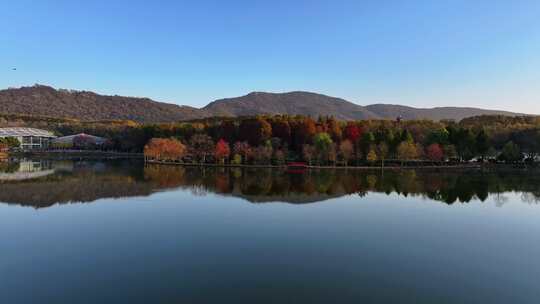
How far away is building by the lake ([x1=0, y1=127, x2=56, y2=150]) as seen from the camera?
6781 centimetres

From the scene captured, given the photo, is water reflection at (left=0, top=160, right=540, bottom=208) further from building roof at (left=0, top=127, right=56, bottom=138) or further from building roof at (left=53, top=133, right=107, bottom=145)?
building roof at (left=0, top=127, right=56, bottom=138)

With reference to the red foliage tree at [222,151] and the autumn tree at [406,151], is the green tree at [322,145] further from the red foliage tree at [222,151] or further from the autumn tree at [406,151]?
the red foliage tree at [222,151]

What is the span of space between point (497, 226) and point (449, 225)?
5.83 ft

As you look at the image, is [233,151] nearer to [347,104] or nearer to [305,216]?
[305,216]

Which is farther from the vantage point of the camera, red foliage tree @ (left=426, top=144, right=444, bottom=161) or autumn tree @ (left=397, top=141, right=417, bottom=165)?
red foliage tree @ (left=426, top=144, right=444, bottom=161)

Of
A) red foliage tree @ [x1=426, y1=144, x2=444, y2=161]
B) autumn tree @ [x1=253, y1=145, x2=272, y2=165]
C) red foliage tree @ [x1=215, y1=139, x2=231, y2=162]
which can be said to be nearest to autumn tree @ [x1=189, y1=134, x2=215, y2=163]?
red foliage tree @ [x1=215, y1=139, x2=231, y2=162]

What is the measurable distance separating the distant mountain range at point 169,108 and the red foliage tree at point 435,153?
81.3 m

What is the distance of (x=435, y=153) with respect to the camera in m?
37.1

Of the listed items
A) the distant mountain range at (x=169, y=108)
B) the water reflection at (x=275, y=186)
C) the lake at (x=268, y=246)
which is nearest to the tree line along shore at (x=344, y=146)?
the water reflection at (x=275, y=186)

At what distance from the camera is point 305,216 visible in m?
15.2

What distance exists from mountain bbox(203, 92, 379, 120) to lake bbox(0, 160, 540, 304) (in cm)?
11154

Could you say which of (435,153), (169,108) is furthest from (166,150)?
(169,108)

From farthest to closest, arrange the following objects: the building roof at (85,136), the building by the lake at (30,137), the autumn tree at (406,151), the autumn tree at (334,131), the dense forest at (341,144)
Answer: the building roof at (85,136) < the building by the lake at (30,137) < the autumn tree at (334,131) < the dense forest at (341,144) < the autumn tree at (406,151)

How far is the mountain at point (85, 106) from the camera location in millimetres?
120188
